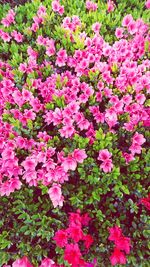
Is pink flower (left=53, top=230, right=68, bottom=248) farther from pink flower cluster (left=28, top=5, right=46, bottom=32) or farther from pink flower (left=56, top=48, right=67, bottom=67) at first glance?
pink flower cluster (left=28, top=5, right=46, bottom=32)

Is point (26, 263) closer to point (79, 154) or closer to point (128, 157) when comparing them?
point (79, 154)

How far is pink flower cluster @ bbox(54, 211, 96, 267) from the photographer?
8.40ft

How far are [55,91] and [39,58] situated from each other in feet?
2.09

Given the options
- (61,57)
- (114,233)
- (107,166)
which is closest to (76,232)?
(114,233)

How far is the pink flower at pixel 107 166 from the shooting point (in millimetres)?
2787

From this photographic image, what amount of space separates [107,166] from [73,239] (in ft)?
1.94

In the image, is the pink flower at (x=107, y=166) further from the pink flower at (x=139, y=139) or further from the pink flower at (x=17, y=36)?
the pink flower at (x=17, y=36)

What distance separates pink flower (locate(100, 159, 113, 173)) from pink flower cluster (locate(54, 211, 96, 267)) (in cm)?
40

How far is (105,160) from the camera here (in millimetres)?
2809

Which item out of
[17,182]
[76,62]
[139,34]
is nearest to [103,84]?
[76,62]

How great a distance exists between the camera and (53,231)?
2.71m

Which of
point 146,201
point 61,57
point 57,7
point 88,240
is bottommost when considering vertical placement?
point 88,240

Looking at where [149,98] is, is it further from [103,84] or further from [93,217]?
[93,217]

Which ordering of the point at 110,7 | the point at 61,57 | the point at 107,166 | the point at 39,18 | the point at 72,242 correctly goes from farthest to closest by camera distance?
the point at 110,7, the point at 39,18, the point at 61,57, the point at 107,166, the point at 72,242
